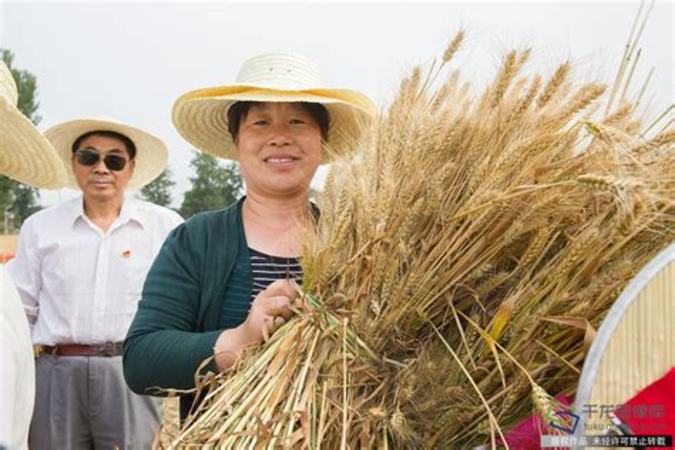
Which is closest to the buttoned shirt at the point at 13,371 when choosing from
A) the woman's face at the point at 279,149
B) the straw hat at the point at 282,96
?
Answer: the woman's face at the point at 279,149

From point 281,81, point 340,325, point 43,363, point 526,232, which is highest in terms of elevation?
point 281,81

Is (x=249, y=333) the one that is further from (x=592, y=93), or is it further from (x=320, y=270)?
(x=592, y=93)

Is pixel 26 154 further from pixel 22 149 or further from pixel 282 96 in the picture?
pixel 282 96

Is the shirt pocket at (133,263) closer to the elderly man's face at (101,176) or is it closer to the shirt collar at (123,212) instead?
the shirt collar at (123,212)

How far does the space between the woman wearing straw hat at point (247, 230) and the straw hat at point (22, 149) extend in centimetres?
40

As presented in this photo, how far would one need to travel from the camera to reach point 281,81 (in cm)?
199

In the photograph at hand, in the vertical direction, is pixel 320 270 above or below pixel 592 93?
below

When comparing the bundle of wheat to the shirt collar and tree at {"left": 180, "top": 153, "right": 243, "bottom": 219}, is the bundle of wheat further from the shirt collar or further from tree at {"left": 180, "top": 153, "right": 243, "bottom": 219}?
tree at {"left": 180, "top": 153, "right": 243, "bottom": 219}

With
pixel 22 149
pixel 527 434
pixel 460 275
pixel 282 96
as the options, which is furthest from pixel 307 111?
pixel 527 434

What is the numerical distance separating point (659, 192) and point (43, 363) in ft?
10.4

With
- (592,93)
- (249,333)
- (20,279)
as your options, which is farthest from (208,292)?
(20,279)

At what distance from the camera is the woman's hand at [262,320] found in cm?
141

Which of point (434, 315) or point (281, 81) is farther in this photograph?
point (281, 81)

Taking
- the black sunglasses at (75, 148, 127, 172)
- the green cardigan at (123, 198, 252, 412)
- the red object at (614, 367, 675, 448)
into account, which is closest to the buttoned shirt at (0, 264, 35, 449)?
the green cardigan at (123, 198, 252, 412)
